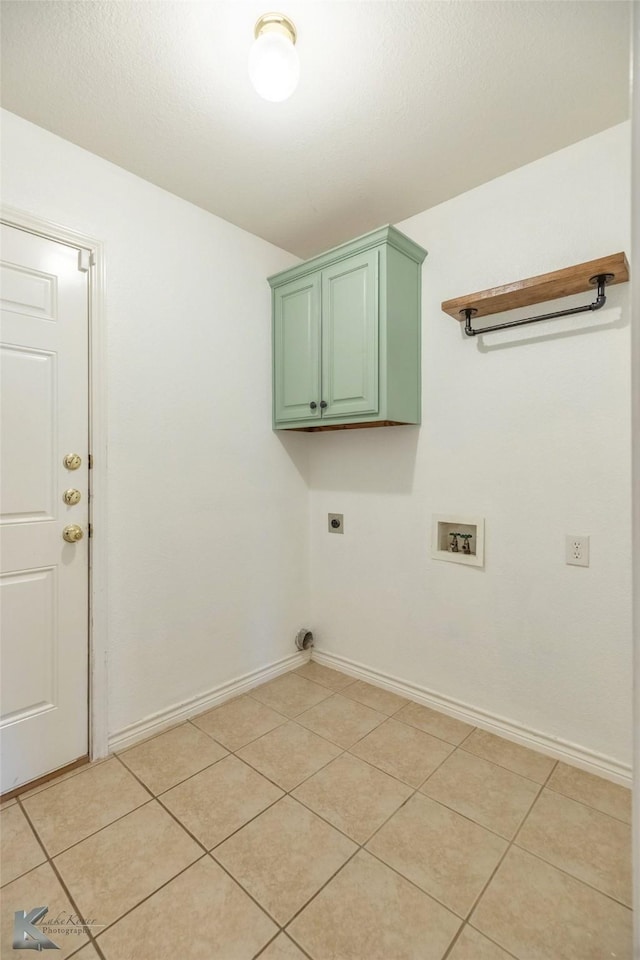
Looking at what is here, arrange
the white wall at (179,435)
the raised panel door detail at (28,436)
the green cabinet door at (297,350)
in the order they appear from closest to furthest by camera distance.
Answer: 1. the raised panel door detail at (28,436)
2. the white wall at (179,435)
3. the green cabinet door at (297,350)

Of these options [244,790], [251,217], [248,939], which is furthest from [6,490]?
[251,217]

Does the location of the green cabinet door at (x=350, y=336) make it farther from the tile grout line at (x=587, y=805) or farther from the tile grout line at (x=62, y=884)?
the tile grout line at (x=62, y=884)

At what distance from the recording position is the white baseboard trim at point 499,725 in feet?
5.63

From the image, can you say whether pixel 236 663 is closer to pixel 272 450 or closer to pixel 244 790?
pixel 244 790

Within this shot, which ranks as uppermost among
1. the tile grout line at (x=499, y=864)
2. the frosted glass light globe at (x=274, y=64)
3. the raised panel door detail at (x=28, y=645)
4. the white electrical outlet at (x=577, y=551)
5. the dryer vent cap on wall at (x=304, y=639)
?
the frosted glass light globe at (x=274, y=64)

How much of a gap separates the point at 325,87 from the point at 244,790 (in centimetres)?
250

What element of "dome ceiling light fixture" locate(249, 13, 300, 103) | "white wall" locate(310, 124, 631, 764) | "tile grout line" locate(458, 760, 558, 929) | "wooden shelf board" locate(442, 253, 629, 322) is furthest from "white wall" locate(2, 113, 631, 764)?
"dome ceiling light fixture" locate(249, 13, 300, 103)

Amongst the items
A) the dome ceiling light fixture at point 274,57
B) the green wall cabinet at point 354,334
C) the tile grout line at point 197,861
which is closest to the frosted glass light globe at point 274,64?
the dome ceiling light fixture at point 274,57

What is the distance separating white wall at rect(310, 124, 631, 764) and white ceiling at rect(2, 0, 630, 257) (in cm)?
16

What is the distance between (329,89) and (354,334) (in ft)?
2.93

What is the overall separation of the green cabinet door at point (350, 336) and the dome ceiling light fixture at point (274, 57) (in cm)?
85

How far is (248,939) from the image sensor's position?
44.2 inches

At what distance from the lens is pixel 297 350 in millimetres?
2387

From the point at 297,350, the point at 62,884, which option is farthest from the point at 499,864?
the point at 297,350
